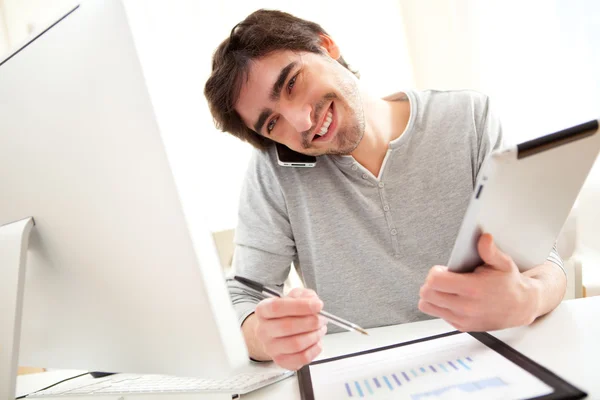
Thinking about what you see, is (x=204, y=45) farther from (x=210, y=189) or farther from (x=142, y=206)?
(x=142, y=206)

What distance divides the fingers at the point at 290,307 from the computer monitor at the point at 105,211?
0.53 ft

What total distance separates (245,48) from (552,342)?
2.95 feet

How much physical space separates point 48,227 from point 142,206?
205 mm

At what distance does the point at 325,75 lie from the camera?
1.02 meters

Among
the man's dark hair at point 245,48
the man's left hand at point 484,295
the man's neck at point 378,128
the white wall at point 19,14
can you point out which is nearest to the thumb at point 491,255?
the man's left hand at point 484,295

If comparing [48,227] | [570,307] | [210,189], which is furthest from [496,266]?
[210,189]

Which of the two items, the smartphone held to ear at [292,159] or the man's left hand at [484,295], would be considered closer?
the man's left hand at [484,295]

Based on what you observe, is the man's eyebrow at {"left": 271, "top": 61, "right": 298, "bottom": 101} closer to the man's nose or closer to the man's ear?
the man's nose

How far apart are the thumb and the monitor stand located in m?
0.55

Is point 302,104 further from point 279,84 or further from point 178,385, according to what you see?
point 178,385

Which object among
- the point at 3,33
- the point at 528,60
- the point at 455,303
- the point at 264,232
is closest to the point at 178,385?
the point at 455,303

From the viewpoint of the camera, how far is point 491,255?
0.47m

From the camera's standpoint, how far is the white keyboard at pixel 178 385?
1.76 feet

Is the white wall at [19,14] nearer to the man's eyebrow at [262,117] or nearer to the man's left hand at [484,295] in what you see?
the man's eyebrow at [262,117]
